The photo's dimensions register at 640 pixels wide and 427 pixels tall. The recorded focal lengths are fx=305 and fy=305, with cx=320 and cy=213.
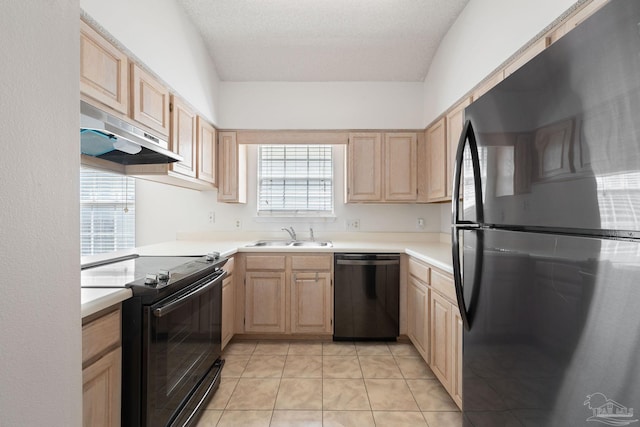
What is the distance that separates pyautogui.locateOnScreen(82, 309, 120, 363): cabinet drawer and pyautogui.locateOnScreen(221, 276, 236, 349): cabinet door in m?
1.38

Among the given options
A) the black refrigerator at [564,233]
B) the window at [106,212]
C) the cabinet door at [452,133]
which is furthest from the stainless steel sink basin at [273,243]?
the black refrigerator at [564,233]

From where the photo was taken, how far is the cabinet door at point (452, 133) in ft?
7.84

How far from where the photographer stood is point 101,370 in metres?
1.15

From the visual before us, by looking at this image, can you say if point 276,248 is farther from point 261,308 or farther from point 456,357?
point 456,357

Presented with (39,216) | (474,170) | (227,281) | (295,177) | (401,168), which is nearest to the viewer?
(39,216)

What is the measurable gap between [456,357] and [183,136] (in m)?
2.55

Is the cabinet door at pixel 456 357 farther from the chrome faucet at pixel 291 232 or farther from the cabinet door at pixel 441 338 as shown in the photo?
the chrome faucet at pixel 291 232

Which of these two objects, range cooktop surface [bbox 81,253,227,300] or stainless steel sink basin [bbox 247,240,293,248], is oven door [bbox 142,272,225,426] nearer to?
range cooktop surface [bbox 81,253,227,300]

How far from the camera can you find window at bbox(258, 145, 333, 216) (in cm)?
362

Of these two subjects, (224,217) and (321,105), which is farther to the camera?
(224,217)

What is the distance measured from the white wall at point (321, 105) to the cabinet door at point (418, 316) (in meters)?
1.75

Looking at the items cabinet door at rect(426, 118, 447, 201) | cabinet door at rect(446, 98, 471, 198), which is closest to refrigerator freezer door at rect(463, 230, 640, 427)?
cabinet door at rect(446, 98, 471, 198)

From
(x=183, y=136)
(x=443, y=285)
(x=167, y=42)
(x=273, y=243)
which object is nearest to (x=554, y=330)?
(x=443, y=285)

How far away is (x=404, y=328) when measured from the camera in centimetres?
292
